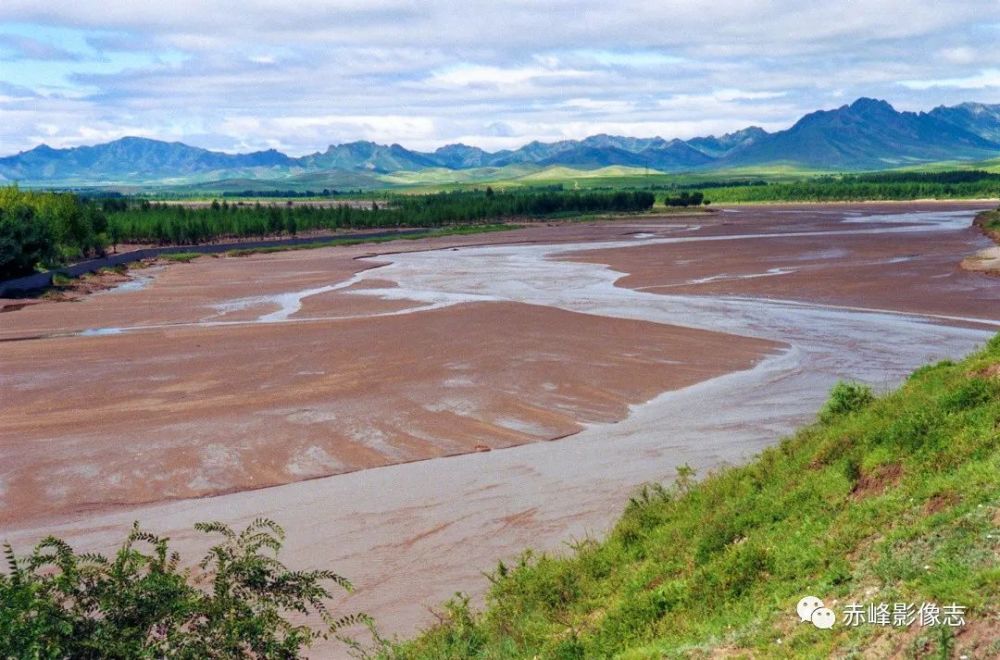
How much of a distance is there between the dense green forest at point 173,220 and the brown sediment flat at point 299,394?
1237 inches

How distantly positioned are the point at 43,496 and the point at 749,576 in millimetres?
15691

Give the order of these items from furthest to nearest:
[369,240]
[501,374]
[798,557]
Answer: [369,240] → [501,374] → [798,557]

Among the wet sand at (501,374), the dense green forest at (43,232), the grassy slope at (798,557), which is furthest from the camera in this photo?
the dense green forest at (43,232)

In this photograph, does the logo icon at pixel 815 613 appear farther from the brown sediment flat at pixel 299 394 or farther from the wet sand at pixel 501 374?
the brown sediment flat at pixel 299 394

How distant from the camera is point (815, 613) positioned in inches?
348

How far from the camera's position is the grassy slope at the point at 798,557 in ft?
28.1

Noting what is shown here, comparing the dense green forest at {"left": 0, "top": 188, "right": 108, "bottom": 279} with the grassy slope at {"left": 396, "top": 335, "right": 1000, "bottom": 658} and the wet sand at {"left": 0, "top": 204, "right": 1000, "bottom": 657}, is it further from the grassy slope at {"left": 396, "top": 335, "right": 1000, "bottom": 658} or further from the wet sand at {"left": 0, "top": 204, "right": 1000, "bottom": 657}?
the grassy slope at {"left": 396, "top": 335, "right": 1000, "bottom": 658}

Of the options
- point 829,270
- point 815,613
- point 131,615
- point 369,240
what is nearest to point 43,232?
point 369,240

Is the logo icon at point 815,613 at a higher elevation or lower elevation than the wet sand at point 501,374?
higher

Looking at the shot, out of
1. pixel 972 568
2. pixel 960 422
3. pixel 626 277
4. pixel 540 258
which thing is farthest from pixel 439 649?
pixel 540 258

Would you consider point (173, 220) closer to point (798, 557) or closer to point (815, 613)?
point (798, 557)

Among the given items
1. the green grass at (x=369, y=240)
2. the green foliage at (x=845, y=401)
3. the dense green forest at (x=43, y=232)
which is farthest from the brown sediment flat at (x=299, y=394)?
the green grass at (x=369, y=240)

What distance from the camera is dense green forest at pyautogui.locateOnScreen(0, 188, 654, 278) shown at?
221 feet

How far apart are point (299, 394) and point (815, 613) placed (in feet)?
71.4
